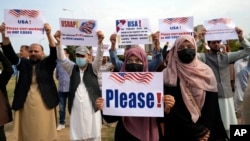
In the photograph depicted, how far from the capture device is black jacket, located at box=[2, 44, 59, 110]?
440 cm

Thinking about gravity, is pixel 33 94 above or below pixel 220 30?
below

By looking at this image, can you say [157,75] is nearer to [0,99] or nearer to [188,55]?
[188,55]

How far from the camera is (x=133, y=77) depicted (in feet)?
9.56

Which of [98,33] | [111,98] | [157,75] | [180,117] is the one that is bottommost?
[180,117]

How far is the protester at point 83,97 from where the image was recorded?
4.65 m

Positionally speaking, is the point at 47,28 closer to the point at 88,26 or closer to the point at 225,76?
the point at 88,26

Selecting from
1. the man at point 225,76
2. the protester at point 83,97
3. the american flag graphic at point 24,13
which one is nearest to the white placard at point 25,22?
the american flag graphic at point 24,13

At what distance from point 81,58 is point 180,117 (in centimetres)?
223

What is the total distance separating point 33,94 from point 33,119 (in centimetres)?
34

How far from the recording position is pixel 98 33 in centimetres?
448

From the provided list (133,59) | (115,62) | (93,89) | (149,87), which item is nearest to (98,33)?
(115,62)

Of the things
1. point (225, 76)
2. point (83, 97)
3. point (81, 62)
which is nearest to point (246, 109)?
point (225, 76)

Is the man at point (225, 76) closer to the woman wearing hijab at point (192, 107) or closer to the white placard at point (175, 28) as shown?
the white placard at point (175, 28)

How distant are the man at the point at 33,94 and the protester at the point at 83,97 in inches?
11.4
